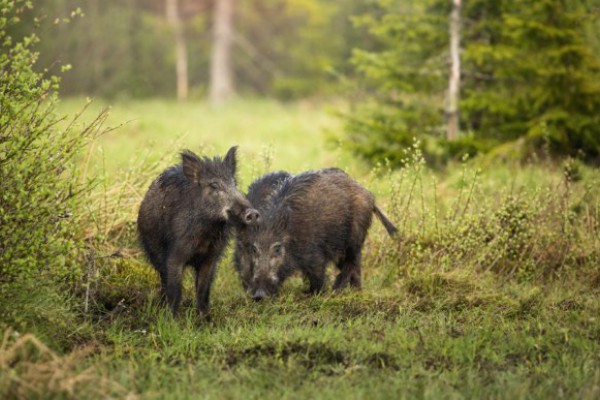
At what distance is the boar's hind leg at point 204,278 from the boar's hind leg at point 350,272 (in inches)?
55.3

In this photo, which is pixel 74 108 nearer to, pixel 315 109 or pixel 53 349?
pixel 315 109

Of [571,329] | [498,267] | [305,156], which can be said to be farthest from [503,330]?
[305,156]

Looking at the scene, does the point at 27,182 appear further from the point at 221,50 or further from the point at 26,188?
the point at 221,50

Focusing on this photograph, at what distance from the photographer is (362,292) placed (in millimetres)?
6629

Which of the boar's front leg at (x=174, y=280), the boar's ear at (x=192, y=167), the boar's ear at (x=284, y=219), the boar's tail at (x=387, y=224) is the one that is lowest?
the boar's front leg at (x=174, y=280)

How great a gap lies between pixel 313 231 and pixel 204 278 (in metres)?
1.28

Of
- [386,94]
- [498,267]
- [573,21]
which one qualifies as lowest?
[498,267]

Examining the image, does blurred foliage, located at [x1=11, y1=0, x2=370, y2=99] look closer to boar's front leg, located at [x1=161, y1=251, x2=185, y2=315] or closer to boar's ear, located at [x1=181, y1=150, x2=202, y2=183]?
boar's ear, located at [x1=181, y1=150, x2=202, y2=183]

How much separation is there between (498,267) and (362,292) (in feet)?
5.73

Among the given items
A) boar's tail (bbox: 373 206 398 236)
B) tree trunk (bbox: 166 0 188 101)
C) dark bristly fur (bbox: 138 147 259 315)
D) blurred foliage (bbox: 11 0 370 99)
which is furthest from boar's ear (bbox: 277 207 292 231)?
tree trunk (bbox: 166 0 188 101)

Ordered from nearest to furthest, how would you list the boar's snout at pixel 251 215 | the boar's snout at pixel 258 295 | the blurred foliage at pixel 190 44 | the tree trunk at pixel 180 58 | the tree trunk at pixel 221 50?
the boar's snout at pixel 251 215
the boar's snout at pixel 258 295
the blurred foliage at pixel 190 44
the tree trunk at pixel 221 50
the tree trunk at pixel 180 58

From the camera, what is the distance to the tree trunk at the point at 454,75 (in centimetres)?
1052

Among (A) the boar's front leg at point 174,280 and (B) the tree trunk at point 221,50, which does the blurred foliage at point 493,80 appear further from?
(B) the tree trunk at point 221,50

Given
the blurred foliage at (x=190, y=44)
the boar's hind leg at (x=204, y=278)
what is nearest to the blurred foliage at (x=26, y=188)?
the boar's hind leg at (x=204, y=278)
